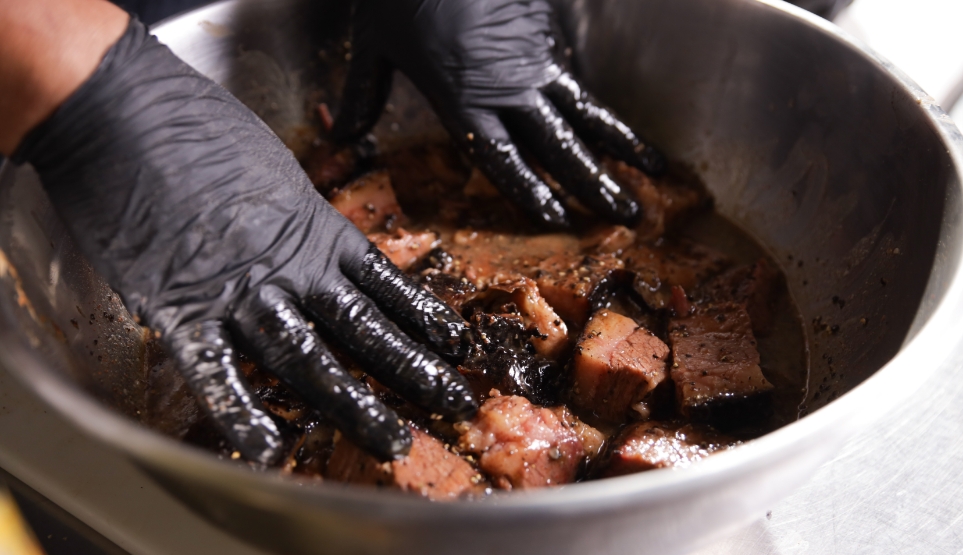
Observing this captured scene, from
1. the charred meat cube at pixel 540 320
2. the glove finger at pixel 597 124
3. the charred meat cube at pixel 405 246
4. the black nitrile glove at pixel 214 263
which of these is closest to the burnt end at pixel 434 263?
the charred meat cube at pixel 405 246

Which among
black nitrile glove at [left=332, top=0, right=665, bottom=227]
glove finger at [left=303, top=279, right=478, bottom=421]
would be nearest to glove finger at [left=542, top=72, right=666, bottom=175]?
black nitrile glove at [left=332, top=0, right=665, bottom=227]

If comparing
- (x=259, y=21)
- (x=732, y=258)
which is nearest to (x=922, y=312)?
(x=732, y=258)

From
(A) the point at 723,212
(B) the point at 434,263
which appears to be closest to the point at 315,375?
(B) the point at 434,263

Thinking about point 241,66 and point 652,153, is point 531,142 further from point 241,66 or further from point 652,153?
point 241,66

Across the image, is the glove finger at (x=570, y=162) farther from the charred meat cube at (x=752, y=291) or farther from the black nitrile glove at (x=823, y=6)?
the black nitrile glove at (x=823, y=6)

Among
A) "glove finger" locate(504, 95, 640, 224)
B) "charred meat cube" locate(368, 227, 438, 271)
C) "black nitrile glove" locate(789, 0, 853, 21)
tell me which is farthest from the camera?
"black nitrile glove" locate(789, 0, 853, 21)

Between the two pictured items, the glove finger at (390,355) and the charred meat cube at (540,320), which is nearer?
the glove finger at (390,355)

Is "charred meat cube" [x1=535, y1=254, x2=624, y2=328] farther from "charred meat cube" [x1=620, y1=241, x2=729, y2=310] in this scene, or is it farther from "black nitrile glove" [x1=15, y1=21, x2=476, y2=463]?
"black nitrile glove" [x1=15, y1=21, x2=476, y2=463]
